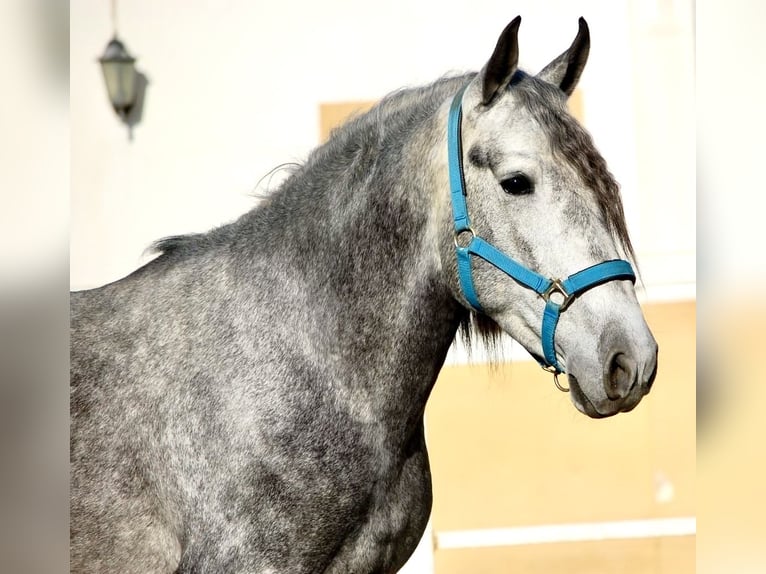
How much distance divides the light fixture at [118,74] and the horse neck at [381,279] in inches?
86.8

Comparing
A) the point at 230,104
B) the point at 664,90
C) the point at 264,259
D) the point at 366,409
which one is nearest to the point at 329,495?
the point at 366,409

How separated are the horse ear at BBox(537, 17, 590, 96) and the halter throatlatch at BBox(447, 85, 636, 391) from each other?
24cm

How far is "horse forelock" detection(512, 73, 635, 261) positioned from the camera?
73.0 inches

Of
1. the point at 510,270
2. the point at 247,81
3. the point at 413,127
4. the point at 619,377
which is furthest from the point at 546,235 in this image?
the point at 247,81

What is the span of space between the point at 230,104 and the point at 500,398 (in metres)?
Answer: 1.82

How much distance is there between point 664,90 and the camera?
13.3ft

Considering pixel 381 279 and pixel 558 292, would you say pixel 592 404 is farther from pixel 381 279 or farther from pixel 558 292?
pixel 381 279

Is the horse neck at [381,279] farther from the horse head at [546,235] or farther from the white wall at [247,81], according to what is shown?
the white wall at [247,81]

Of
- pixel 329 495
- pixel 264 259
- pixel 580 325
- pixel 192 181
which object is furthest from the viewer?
pixel 192 181

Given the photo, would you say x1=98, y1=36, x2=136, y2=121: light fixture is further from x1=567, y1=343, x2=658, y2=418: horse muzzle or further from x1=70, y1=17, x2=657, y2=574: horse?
x1=567, y1=343, x2=658, y2=418: horse muzzle

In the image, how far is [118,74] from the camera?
388 cm

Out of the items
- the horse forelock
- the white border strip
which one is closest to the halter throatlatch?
the horse forelock

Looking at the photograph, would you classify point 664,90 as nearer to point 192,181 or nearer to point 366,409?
point 192,181

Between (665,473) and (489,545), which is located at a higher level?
(665,473)
